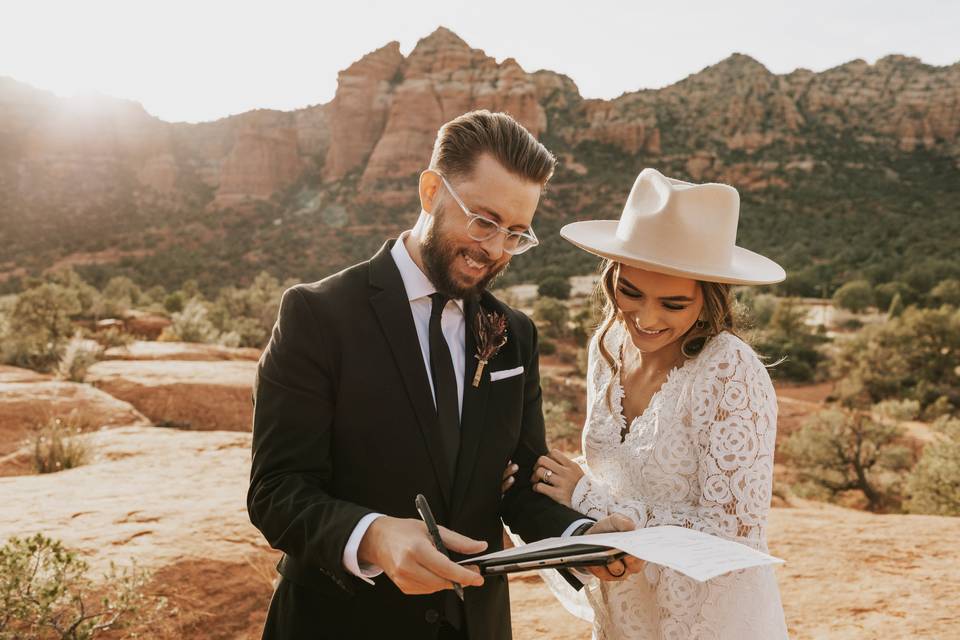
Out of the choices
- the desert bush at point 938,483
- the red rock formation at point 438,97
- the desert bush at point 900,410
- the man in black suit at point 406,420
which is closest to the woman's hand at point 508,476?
Answer: the man in black suit at point 406,420

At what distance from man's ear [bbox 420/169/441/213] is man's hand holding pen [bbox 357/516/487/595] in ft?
3.51

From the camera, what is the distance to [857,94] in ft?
204

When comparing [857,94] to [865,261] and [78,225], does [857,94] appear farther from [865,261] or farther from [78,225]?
[78,225]

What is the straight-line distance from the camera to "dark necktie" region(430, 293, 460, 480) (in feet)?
6.29

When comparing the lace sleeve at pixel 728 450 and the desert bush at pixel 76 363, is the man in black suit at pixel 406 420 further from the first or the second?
the desert bush at pixel 76 363

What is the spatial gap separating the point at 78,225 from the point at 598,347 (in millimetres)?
64272

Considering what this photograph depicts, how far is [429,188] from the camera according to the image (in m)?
2.16

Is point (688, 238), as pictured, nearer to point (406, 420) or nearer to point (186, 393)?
point (406, 420)

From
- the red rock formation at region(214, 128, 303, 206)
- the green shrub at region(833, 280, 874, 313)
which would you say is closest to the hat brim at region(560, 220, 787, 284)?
the green shrub at region(833, 280, 874, 313)

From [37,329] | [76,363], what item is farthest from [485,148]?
[37,329]

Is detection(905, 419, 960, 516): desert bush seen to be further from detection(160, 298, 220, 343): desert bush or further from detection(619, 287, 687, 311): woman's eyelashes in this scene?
detection(160, 298, 220, 343): desert bush

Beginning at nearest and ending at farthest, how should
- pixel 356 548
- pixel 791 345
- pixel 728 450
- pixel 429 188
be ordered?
pixel 356 548 < pixel 728 450 < pixel 429 188 < pixel 791 345

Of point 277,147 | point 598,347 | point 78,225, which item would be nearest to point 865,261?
point 598,347

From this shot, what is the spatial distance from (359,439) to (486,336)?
53 centimetres
